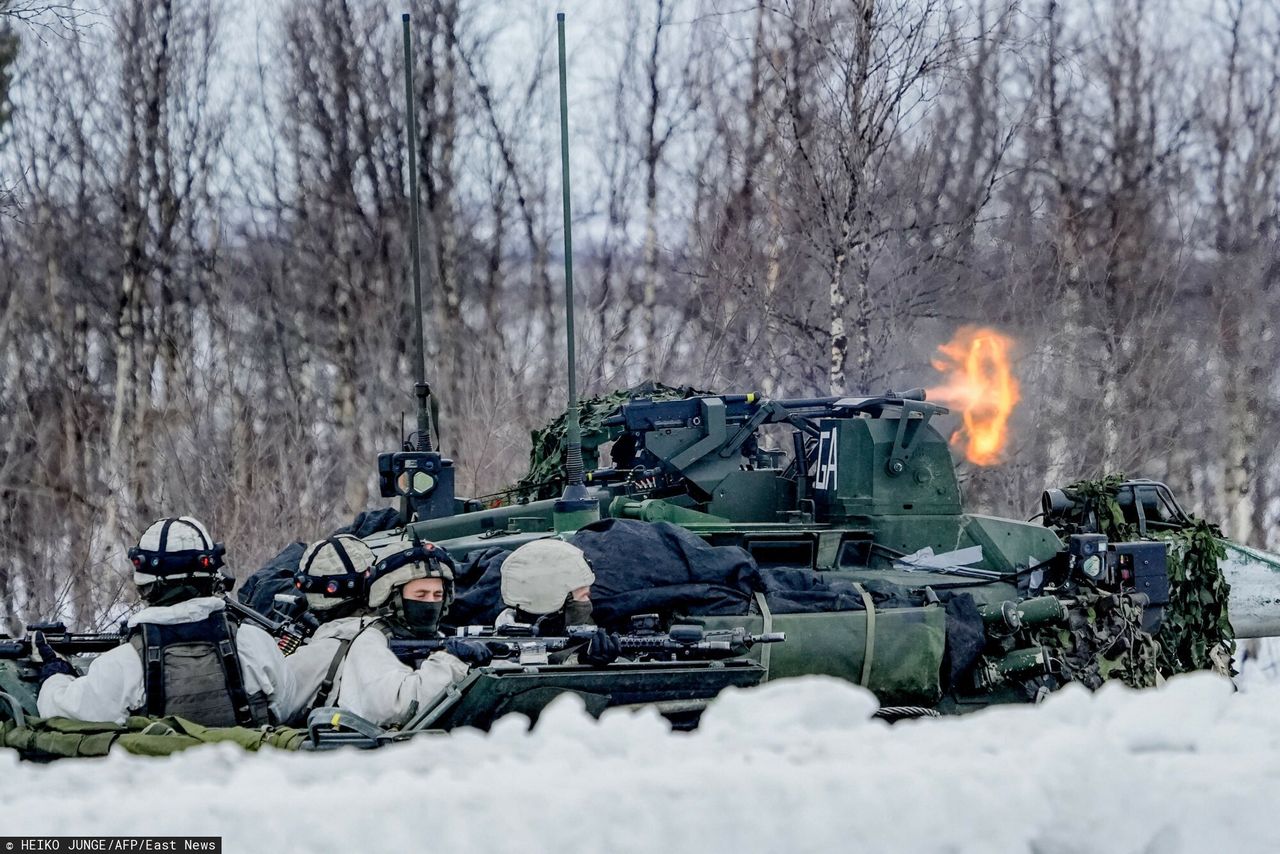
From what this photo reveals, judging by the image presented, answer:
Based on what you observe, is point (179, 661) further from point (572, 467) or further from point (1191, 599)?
point (1191, 599)

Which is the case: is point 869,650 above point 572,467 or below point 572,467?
below

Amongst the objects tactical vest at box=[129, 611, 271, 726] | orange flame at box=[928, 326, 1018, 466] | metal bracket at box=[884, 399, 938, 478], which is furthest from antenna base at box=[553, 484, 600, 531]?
tactical vest at box=[129, 611, 271, 726]

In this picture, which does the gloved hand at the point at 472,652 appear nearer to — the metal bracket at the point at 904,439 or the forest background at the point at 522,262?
the metal bracket at the point at 904,439

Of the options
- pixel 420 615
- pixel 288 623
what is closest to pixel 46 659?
pixel 288 623

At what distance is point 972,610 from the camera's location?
26.6 feet

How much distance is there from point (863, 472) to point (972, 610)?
5.90 ft

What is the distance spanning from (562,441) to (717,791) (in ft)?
30.5

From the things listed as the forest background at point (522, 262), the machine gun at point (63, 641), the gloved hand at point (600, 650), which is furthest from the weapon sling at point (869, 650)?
the forest background at point (522, 262)

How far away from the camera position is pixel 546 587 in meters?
7.00

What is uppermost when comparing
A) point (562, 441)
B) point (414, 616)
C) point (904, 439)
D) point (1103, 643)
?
point (562, 441)

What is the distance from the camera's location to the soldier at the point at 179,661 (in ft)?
19.4

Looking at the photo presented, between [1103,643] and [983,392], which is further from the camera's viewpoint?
[983,392]

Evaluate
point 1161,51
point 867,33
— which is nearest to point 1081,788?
point 867,33

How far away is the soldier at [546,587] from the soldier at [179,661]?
A: 1185 mm
